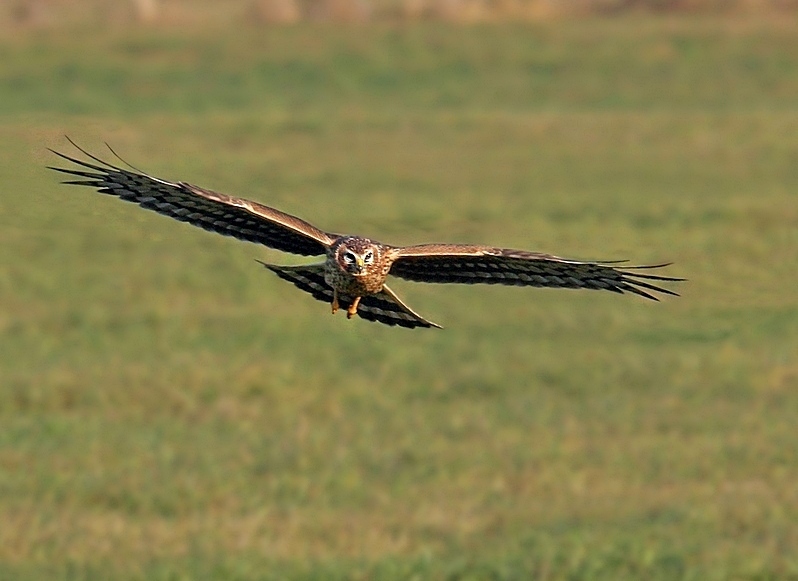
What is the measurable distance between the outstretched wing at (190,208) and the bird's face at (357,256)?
108mm

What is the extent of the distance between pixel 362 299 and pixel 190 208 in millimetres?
686

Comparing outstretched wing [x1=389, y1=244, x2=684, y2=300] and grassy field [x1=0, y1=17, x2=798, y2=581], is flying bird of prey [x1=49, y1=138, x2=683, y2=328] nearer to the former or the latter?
outstretched wing [x1=389, y1=244, x2=684, y2=300]

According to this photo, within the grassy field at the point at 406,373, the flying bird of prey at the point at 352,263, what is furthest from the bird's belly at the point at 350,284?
the grassy field at the point at 406,373

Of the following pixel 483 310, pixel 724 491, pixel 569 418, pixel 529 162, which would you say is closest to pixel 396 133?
pixel 529 162

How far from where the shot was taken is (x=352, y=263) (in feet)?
22.0

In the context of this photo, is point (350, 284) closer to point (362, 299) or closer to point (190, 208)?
point (362, 299)

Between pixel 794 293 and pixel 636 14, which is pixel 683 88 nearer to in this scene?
pixel 636 14

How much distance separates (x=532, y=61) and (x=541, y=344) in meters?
17.4

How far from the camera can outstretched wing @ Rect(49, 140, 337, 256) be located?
702 centimetres

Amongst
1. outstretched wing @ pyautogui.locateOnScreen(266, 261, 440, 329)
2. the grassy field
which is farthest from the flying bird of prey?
the grassy field

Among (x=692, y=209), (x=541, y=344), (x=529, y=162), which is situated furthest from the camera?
(x=529, y=162)

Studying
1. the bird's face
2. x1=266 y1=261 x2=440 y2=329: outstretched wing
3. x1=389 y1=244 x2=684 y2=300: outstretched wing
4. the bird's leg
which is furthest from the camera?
x1=266 y1=261 x2=440 y2=329: outstretched wing

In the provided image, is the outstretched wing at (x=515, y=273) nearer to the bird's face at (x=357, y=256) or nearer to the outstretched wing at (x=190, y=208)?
the bird's face at (x=357, y=256)

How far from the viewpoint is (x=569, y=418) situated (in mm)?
12531
